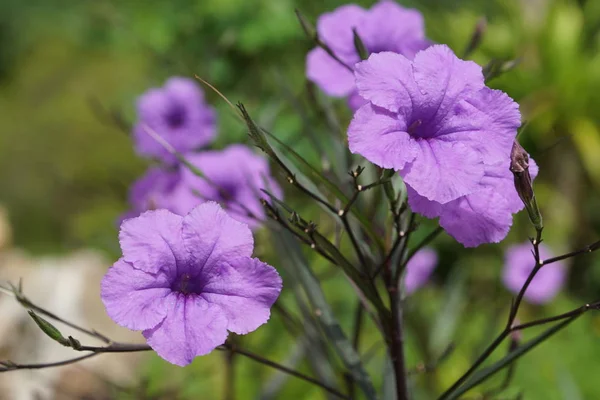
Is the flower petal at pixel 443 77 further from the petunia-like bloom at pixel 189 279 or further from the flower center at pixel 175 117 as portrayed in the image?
the flower center at pixel 175 117

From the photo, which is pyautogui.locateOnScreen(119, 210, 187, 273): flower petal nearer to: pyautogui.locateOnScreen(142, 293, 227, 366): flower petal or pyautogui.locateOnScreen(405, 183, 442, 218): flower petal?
pyautogui.locateOnScreen(142, 293, 227, 366): flower petal

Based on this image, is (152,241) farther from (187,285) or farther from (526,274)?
(526,274)

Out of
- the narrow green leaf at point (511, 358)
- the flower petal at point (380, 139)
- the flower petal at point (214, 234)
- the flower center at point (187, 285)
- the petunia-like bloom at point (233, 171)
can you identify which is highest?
the flower petal at point (380, 139)

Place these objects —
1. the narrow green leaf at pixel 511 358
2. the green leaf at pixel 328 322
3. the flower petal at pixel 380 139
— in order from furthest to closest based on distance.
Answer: the green leaf at pixel 328 322, the narrow green leaf at pixel 511 358, the flower petal at pixel 380 139

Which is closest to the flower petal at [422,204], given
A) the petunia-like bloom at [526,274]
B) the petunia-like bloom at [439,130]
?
the petunia-like bloom at [439,130]

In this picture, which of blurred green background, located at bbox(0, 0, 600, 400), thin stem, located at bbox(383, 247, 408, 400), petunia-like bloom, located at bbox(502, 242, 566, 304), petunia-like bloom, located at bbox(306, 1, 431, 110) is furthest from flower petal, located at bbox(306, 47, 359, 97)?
petunia-like bloom, located at bbox(502, 242, 566, 304)
